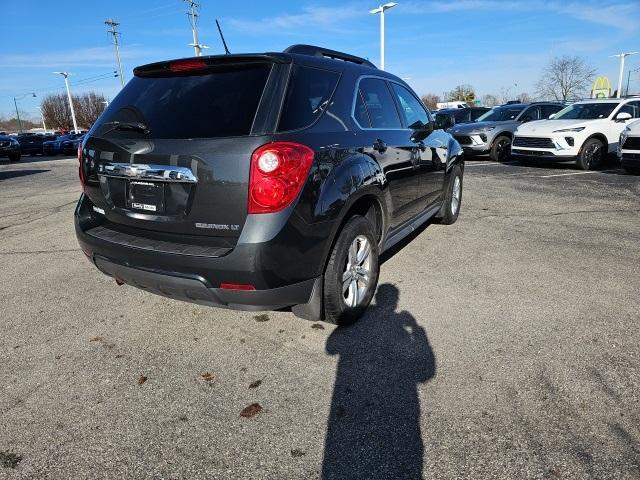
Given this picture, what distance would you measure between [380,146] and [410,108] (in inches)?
51.8

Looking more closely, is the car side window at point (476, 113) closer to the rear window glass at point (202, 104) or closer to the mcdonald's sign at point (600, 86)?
the rear window glass at point (202, 104)

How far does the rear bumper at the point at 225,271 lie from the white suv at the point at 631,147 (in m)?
9.33

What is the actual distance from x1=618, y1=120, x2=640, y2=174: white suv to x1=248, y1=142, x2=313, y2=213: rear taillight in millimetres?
9536

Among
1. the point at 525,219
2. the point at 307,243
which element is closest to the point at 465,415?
the point at 307,243

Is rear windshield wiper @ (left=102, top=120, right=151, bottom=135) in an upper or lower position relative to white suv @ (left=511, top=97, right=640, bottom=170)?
upper

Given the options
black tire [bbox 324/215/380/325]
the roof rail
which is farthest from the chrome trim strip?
the roof rail

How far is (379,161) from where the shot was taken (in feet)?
11.3

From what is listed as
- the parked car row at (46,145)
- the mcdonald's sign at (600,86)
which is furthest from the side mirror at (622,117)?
the mcdonald's sign at (600,86)

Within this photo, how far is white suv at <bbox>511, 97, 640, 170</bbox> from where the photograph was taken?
10961 millimetres

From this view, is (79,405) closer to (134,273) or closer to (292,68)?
(134,273)

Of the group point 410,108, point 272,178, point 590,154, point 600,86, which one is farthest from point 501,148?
point 600,86

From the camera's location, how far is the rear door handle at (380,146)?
134 inches

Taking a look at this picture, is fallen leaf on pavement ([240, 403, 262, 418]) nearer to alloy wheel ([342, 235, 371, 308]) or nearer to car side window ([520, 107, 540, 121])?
alloy wheel ([342, 235, 371, 308])

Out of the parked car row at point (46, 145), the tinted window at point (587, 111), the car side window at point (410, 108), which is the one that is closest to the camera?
the car side window at point (410, 108)
